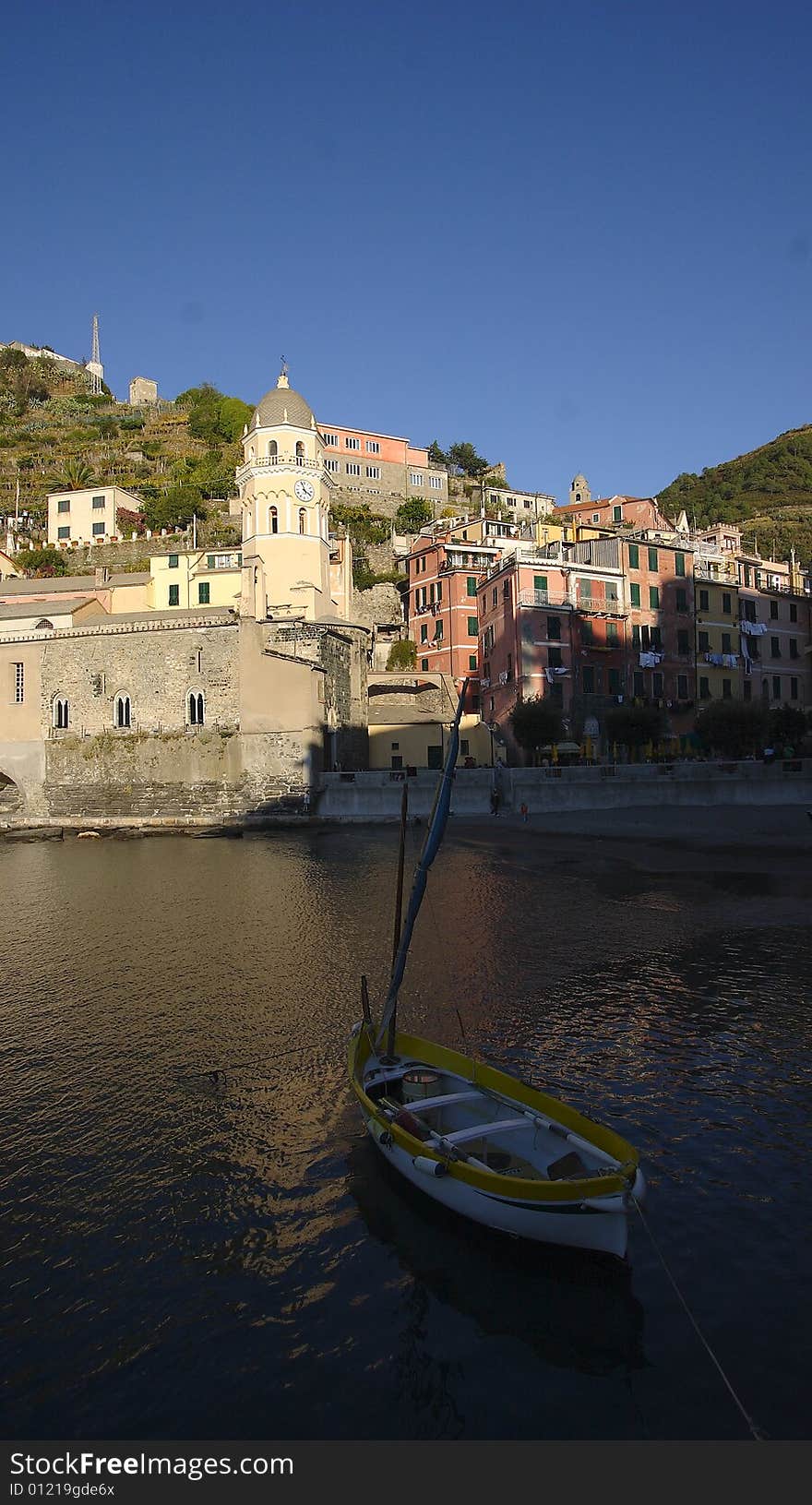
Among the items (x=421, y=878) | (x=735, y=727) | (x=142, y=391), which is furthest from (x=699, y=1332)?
(x=142, y=391)

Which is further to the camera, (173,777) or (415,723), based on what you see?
(415,723)

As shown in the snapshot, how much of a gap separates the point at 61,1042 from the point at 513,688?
45273 millimetres

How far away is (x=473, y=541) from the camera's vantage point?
230 feet

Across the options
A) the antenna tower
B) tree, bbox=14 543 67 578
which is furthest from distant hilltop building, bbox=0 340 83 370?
tree, bbox=14 543 67 578

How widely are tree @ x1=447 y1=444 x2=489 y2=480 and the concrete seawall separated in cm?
9297

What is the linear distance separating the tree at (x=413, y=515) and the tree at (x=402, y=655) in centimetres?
2821

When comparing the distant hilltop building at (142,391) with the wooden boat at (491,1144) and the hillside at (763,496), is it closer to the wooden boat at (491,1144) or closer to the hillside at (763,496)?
the hillside at (763,496)

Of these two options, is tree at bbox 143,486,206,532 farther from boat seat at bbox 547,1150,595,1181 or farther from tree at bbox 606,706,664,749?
boat seat at bbox 547,1150,595,1181

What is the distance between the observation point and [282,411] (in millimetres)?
59438

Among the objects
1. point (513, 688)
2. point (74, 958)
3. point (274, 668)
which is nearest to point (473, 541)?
point (513, 688)

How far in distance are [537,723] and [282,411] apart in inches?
1148

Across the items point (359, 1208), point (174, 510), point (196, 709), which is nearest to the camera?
point (359, 1208)

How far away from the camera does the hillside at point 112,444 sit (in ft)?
319

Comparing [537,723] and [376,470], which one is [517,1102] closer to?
[537,723]
